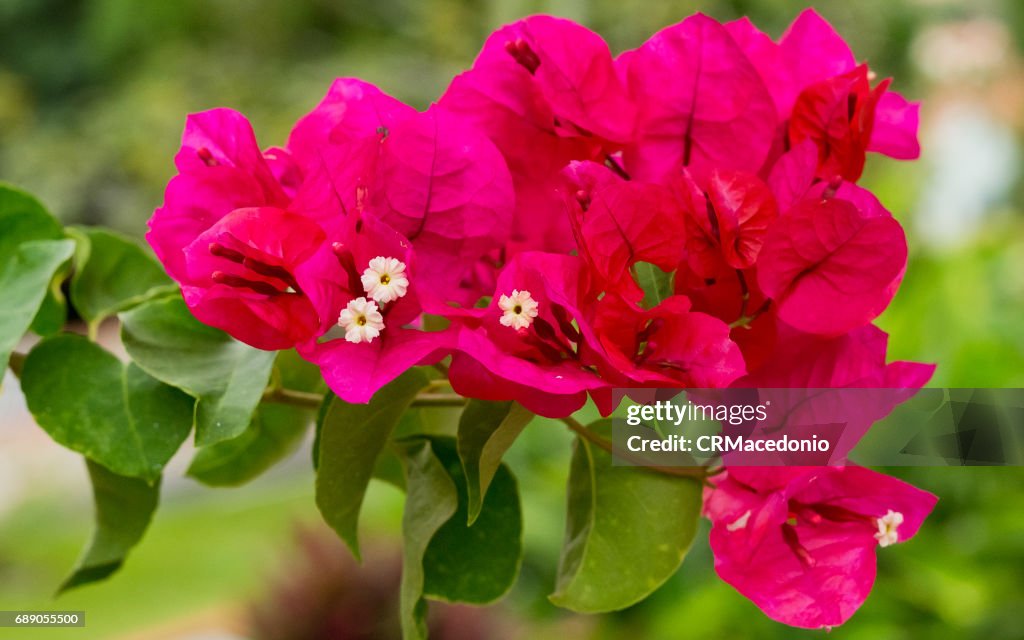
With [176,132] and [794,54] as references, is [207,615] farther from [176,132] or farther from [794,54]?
[176,132]

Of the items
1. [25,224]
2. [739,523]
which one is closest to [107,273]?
[25,224]

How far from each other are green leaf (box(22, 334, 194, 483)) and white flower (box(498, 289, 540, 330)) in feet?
0.39

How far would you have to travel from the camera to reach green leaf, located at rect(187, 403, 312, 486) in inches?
15.2

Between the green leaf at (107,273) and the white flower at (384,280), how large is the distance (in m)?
0.16

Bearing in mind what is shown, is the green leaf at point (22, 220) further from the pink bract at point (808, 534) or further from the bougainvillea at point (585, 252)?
the pink bract at point (808, 534)

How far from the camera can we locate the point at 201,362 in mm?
316

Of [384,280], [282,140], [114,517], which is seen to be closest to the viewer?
[384,280]

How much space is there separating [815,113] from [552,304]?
4.0 inches

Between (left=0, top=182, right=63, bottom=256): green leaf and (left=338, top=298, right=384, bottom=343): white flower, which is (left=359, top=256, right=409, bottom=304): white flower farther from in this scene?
(left=0, top=182, right=63, bottom=256): green leaf

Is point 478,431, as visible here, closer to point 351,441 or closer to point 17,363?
point 351,441

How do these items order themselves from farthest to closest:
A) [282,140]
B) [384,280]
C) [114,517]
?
[282,140], [114,517], [384,280]

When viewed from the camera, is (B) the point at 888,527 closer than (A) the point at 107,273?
Yes

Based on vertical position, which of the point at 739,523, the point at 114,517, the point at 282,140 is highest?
the point at 739,523

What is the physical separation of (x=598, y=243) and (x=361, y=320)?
2.5 inches
